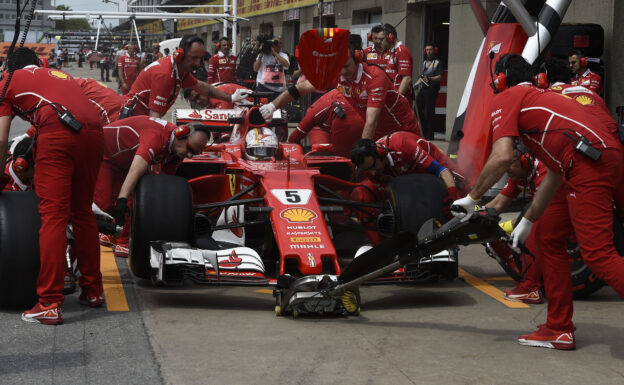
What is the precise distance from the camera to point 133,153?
7234mm

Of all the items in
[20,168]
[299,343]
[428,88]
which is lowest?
[299,343]

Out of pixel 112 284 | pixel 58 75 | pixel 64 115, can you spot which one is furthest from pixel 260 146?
pixel 64 115

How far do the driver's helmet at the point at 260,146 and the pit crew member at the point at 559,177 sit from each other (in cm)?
260

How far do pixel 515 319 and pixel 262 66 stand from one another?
11.7 m

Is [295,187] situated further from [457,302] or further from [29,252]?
[29,252]

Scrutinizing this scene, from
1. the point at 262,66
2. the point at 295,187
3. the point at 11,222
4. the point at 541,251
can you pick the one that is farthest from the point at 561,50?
the point at 11,222

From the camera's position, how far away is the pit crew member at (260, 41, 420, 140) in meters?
8.05

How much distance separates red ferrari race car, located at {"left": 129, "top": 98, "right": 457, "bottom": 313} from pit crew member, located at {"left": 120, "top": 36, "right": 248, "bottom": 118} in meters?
1.37

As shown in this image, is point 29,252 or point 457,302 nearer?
point 29,252

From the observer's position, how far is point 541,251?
16.5 feet

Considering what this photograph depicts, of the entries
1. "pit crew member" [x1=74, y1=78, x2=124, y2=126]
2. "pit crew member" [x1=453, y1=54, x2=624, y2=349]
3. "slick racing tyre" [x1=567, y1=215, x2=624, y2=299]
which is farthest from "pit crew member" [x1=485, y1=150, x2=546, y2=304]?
"pit crew member" [x1=74, y1=78, x2=124, y2=126]

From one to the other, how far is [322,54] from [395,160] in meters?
1.21

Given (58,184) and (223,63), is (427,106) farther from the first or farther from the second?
(58,184)

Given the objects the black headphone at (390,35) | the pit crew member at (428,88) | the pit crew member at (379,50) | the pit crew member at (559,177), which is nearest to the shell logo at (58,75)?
the pit crew member at (559,177)
